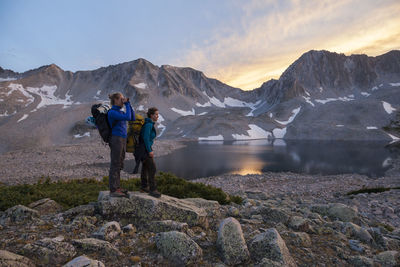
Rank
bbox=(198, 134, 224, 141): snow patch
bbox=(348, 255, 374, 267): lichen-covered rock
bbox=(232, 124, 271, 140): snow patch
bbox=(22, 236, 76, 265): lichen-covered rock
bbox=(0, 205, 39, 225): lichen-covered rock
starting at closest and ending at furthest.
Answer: bbox=(22, 236, 76, 265): lichen-covered rock, bbox=(348, 255, 374, 267): lichen-covered rock, bbox=(0, 205, 39, 225): lichen-covered rock, bbox=(198, 134, 224, 141): snow patch, bbox=(232, 124, 271, 140): snow patch

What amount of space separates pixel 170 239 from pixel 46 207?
583cm

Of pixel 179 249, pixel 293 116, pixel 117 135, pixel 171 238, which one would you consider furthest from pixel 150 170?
pixel 293 116

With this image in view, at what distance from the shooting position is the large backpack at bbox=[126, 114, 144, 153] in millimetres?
7121

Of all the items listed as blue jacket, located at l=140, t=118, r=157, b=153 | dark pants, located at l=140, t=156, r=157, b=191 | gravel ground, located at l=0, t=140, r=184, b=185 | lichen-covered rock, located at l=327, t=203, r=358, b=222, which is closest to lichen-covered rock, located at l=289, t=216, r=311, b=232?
lichen-covered rock, located at l=327, t=203, r=358, b=222

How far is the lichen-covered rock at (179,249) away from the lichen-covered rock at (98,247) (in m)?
0.92

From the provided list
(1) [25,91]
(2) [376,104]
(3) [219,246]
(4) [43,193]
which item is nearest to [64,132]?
(1) [25,91]

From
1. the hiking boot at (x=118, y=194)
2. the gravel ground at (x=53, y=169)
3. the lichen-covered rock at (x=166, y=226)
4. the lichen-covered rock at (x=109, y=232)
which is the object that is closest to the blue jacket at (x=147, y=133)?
the hiking boot at (x=118, y=194)

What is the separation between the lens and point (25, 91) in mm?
183250

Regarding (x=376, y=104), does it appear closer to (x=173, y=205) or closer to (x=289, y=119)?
(x=289, y=119)

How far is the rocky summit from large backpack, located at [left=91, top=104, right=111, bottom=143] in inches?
74.2

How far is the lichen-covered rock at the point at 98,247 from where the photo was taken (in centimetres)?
450

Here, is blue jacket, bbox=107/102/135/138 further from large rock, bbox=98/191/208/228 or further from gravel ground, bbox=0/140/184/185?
gravel ground, bbox=0/140/184/185

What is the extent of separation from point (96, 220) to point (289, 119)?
192m

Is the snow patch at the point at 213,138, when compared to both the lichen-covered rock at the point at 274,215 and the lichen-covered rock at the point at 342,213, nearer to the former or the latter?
the lichen-covered rock at the point at 342,213
